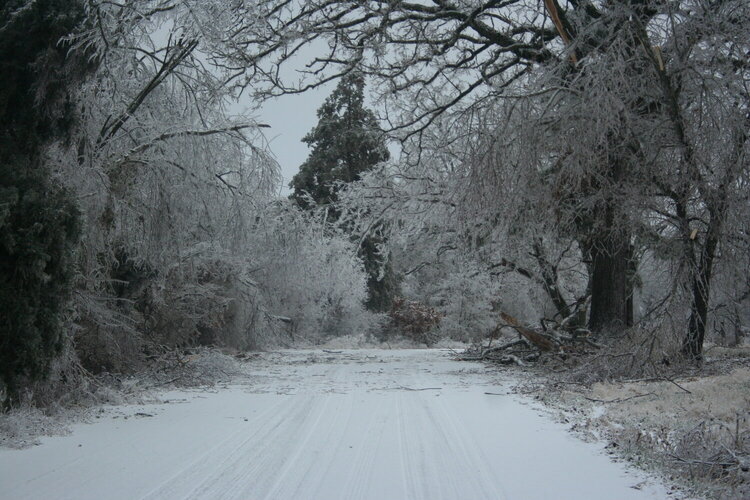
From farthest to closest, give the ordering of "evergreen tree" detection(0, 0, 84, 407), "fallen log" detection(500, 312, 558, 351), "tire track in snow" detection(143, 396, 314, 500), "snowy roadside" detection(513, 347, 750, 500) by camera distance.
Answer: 1. "fallen log" detection(500, 312, 558, 351)
2. "evergreen tree" detection(0, 0, 84, 407)
3. "snowy roadside" detection(513, 347, 750, 500)
4. "tire track in snow" detection(143, 396, 314, 500)

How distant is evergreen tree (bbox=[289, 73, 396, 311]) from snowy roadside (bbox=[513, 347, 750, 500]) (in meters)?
26.3

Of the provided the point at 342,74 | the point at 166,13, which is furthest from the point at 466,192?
the point at 342,74

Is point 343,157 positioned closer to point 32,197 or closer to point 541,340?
Answer: point 541,340

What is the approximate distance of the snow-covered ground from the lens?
4270mm

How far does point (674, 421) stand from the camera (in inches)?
236

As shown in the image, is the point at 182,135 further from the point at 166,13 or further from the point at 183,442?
the point at 183,442

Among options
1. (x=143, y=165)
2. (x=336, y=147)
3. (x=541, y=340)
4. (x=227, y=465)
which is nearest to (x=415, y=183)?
(x=541, y=340)

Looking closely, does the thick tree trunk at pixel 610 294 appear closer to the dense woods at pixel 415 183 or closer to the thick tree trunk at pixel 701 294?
the dense woods at pixel 415 183

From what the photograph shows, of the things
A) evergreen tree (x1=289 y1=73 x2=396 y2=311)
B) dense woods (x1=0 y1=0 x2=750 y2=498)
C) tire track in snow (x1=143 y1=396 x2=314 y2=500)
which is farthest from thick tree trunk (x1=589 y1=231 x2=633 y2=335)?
evergreen tree (x1=289 y1=73 x2=396 y2=311)

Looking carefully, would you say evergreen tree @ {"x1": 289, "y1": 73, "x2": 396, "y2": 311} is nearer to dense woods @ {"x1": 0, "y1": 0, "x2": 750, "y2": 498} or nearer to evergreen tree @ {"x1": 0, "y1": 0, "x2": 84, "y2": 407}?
dense woods @ {"x1": 0, "y1": 0, "x2": 750, "y2": 498}

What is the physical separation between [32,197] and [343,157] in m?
32.2

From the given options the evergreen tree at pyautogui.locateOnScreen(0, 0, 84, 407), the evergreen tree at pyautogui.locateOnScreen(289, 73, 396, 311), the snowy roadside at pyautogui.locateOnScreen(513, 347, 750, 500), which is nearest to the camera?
the snowy roadside at pyautogui.locateOnScreen(513, 347, 750, 500)

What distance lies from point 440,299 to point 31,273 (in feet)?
97.3

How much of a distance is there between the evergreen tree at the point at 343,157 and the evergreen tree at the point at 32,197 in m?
29.0
